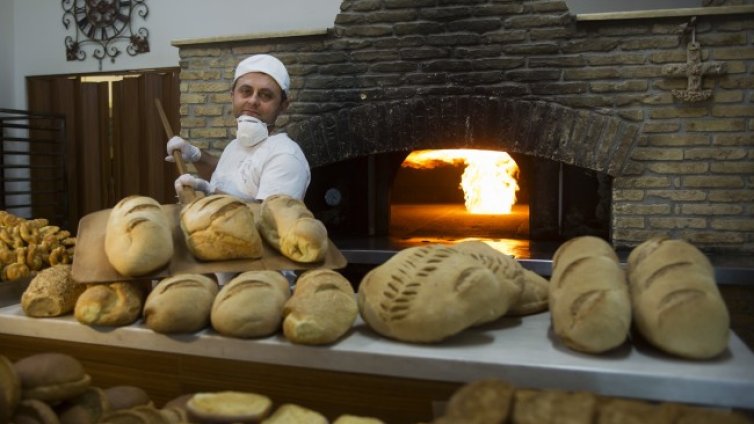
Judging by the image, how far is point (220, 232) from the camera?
4.35ft

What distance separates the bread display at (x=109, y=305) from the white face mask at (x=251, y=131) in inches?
56.5

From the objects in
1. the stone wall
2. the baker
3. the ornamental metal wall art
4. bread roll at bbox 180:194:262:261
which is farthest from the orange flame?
bread roll at bbox 180:194:262:261

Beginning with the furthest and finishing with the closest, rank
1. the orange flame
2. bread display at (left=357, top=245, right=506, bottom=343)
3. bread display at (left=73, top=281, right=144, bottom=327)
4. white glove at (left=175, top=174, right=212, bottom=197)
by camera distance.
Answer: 1. the orange flame
2. white glove at (left=175, top=174, right=212, bottom=197)
3. bread display at (left=73, top=281, right=144, bottom=327)
4. bread display at (left=357, top=245, right=506, bottom=343)

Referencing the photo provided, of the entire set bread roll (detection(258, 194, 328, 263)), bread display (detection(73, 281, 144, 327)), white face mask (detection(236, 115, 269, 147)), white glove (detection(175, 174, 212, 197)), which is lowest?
bread display (detection(73, 281, 144, 327))

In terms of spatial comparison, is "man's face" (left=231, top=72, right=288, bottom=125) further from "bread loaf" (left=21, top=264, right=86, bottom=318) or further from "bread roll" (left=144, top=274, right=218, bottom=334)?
"bread roll" (left=144, top=274, right=218, bottom=334)

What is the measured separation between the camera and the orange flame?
175 inches

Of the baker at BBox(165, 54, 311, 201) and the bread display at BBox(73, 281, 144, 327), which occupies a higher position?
the baker at BBox(165, 54, 311, 201)

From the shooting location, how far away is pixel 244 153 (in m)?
2.67

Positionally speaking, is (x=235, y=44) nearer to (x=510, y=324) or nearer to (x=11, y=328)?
(x=11, y=328)

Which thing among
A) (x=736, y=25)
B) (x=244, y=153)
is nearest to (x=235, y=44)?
(x=244, y=153)

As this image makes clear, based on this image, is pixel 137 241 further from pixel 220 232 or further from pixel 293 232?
pixel 293 232

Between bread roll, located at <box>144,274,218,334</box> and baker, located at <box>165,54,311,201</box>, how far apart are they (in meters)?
1.26

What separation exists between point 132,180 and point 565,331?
4.92 meters

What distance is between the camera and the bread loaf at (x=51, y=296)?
1.27 metres
